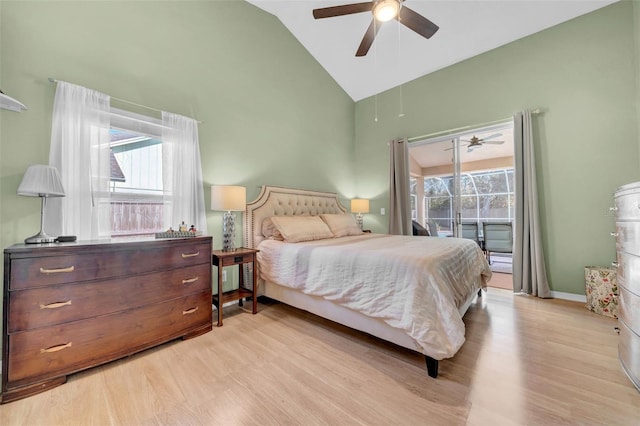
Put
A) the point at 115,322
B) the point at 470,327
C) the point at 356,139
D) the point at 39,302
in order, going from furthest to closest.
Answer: the point at 356,139 < the point at 470,327 < the point at 115,322 < the point at 39,302

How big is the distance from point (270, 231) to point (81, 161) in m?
1.86

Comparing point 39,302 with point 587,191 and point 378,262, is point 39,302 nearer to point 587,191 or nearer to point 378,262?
point 378,262

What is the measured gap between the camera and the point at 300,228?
3.04 meters

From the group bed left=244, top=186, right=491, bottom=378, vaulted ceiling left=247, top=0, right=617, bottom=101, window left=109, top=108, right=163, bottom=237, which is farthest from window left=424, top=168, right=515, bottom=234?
window left=109, top=108, right=163, bottom=237

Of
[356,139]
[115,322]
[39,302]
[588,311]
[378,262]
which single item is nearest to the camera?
[39,302]

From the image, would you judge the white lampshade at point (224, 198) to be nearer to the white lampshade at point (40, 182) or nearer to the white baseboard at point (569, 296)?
the white lampshade at point (40, 182)

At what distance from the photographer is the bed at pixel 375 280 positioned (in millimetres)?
1572

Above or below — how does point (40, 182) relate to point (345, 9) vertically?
below

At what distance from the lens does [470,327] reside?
2.30 metres

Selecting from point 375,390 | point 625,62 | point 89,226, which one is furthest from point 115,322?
point 625,62

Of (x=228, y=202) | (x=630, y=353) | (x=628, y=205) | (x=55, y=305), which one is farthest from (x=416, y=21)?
(x=55, y=305)

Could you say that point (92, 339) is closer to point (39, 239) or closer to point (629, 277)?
point (39, 239)

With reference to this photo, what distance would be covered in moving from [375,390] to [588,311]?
280cm

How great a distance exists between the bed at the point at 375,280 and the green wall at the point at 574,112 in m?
1.27
